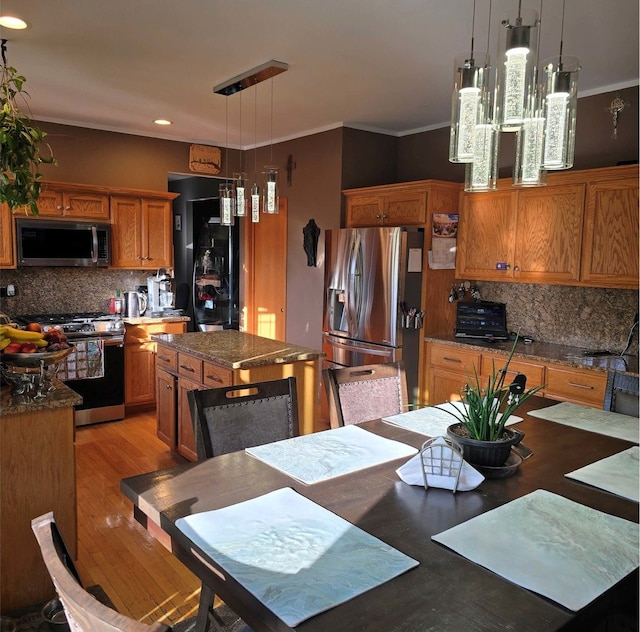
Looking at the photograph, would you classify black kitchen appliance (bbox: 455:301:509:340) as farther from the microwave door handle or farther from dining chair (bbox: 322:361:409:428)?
the microwave door handle

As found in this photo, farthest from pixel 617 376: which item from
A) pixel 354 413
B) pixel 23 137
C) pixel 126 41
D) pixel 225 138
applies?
pixel 225 138

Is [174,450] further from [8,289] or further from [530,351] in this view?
[530,351]

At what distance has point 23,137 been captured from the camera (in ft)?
7.50

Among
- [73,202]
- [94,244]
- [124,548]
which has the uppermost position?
[73,202]

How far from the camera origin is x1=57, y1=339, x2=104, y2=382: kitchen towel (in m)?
4.50

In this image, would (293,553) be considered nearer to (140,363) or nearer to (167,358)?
(167,358)

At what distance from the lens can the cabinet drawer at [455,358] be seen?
13.1ft

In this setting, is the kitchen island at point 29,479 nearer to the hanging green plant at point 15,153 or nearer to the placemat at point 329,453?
the hanging green plant at point 15,153

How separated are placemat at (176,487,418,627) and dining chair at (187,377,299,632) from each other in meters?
0.54

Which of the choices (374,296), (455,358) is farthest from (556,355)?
(374,296)

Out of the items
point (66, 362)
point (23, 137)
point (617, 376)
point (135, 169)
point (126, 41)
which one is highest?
point (126, 41)

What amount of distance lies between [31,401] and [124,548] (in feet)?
3.25

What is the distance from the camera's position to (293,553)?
1202 mm

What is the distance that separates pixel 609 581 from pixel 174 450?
329 cm
